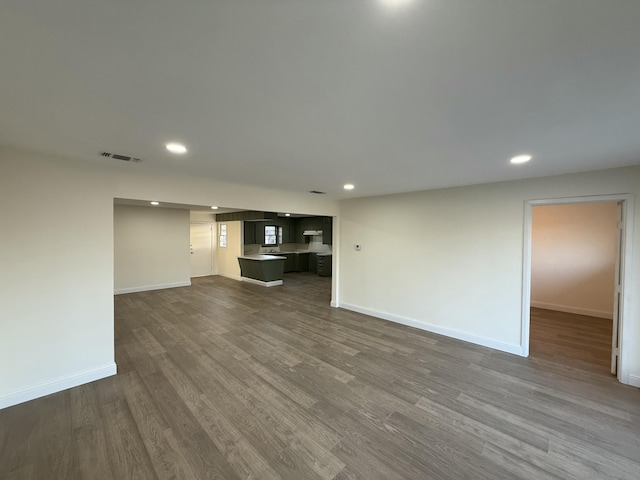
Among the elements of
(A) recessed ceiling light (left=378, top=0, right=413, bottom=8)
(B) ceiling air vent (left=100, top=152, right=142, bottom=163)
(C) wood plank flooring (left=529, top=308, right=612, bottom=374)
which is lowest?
(C) wood plank flooring (left=529, top=308, right=612, bottom=374)

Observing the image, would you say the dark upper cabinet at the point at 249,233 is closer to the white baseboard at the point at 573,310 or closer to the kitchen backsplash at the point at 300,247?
the kitchen backsplash at the point at 300,247

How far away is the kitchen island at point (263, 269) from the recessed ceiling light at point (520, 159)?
648 centimetres

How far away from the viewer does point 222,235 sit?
9.27 metres

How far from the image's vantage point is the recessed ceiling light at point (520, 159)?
7.80ft

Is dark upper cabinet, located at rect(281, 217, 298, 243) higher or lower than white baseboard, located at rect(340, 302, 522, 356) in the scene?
higher

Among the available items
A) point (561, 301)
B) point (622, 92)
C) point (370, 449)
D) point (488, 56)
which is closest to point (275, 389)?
point (370, 449)

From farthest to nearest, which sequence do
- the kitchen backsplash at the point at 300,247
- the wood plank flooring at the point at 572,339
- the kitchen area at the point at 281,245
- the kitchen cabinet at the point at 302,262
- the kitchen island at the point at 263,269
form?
the kitchen cabinet at the point at 302,262
the kitchen backsplash at the point at 300,247
the kitchen area at the point at 281,245
the kitchen island at the point at 263,269
the wood plank flooring at the point at 572,339

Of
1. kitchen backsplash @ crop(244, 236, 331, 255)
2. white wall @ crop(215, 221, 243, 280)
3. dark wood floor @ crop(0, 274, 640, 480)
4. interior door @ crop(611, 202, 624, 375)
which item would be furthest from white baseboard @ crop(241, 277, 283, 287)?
interior door @ crop(611, 202, 624, 375)

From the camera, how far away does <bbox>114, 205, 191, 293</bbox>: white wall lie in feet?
21.4

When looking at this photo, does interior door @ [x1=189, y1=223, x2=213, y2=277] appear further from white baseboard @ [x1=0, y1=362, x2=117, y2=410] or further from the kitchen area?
white baseboard @ [x1=0, y1=362, x2=117, y2=410]

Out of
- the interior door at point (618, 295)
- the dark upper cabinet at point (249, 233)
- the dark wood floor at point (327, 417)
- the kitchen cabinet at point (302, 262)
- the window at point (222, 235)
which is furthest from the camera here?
the kitchen cabinet at point (302, 262)

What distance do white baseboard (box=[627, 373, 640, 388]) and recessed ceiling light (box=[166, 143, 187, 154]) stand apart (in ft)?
16.8

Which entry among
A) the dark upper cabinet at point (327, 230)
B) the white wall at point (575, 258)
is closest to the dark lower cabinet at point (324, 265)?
the dark upper cabinet at point (327, 230)

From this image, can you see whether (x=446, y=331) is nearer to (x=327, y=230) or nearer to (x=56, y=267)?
(x=56, y=267)
